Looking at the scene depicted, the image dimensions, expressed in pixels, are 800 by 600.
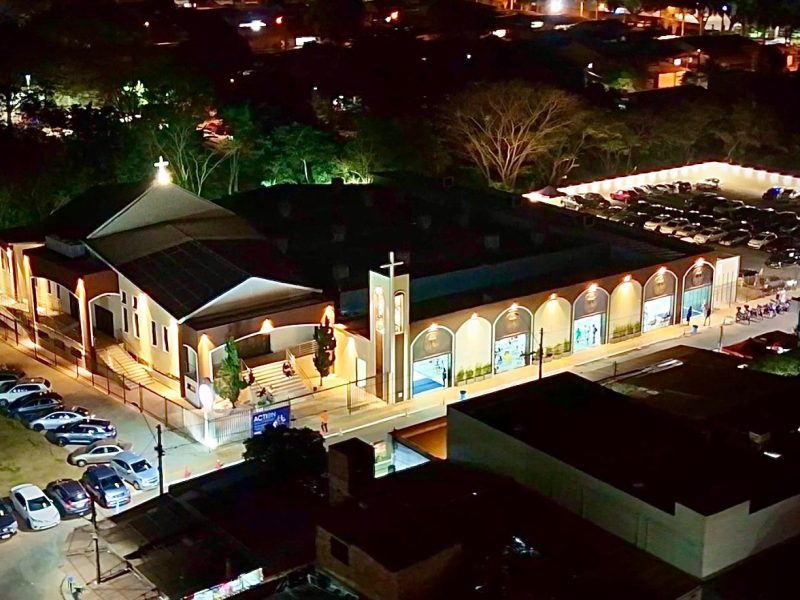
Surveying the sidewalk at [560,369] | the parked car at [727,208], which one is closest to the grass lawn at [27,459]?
the sidewalk at [560,369]

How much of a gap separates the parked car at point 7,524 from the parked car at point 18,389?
8.76m

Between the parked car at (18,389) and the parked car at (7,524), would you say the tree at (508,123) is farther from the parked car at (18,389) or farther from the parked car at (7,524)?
the parked car at (7,524)

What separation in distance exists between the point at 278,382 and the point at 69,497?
10.5 metres

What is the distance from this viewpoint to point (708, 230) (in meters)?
63.4

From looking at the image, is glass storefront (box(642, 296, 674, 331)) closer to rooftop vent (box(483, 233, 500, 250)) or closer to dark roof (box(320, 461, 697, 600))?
rooftop vent (box(483, 233, 500, 250))

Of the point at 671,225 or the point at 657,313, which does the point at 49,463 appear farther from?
the point at 671,225

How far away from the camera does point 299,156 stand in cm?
7038

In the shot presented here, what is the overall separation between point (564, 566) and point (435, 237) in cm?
2925

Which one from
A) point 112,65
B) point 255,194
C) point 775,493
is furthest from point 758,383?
point 112,65

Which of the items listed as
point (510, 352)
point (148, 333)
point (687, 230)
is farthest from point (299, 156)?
point (510, 352)

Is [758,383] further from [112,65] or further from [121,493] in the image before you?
[112,65]

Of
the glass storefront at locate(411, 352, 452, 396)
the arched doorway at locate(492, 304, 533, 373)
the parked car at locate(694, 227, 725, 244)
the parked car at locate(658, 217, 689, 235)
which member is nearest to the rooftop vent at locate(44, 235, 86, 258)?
the glass storefront at locate(411, 352, 452, 396)

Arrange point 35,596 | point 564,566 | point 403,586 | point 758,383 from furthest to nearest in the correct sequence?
point 758,383 → point 35,596 → point 564,566 → point 403,586

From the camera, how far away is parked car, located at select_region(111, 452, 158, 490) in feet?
112
